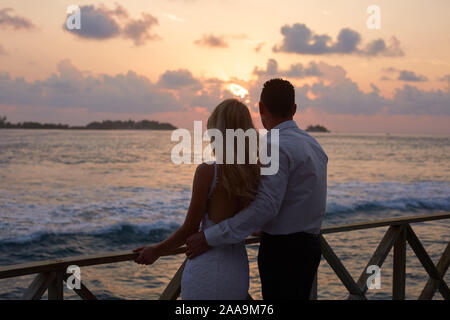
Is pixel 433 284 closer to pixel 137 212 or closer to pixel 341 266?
pixel 341 266

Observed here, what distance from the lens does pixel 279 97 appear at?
6.33 ft

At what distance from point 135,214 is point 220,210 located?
14.8 meters

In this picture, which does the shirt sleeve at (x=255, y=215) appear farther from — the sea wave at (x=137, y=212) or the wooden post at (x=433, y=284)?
the sea wave at (x=137, y=212)

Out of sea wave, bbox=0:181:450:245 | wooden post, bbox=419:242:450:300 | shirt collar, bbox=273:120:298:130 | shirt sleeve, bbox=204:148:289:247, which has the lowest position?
sea wave, bbox=0:181:450:245

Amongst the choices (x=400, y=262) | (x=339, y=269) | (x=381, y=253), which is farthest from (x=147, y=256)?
(x=400, y=262)

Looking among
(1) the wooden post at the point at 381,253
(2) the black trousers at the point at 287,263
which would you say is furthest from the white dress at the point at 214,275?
(1) the wooden post at the point at 381,253

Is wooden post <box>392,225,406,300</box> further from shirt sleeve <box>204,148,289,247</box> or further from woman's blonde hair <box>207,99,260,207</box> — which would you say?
woman's blonde hair <box>207,99,260,207</box>

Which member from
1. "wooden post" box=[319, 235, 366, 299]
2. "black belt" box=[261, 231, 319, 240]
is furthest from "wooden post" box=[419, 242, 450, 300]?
"black belt" box=[261, 231, 319, 240]

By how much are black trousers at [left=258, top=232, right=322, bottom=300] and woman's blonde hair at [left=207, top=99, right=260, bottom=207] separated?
29 cm

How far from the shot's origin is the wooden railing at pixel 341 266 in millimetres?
2027

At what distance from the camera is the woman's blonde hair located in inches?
67.6
